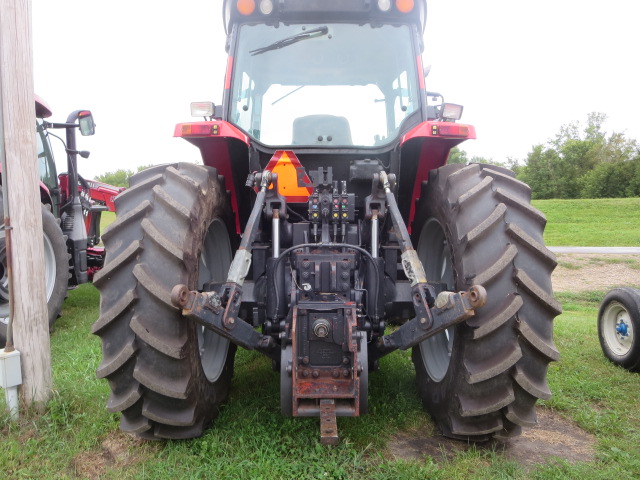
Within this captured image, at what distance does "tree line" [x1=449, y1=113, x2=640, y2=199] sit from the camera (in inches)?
1556

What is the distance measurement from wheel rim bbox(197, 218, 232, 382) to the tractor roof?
132 cm

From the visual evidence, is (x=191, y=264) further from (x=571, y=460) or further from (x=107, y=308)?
(x=571, y=460)

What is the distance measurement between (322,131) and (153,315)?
159cm

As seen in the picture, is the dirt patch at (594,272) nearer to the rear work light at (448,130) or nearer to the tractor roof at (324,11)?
the tractor roof at (324,11)

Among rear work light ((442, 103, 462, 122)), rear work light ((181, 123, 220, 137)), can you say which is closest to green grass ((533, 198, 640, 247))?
rear work light ((442, 103, 462, 122))

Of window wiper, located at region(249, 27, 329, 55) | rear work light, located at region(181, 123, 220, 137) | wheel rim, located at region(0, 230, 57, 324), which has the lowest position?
wheel rim, located at region(0, 230, 57, 324)

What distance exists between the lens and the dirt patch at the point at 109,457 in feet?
7.59

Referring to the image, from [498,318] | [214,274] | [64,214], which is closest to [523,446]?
[498,318]

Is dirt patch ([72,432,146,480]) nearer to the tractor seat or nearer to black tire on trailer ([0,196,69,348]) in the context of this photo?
the tractor seat

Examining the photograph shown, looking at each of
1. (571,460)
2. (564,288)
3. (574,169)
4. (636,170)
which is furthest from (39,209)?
(574,169)

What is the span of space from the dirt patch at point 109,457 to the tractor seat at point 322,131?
1.91 meters

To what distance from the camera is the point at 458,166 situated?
2.79 metres

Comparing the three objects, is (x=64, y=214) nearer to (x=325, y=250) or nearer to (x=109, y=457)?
(x=109, y=457)

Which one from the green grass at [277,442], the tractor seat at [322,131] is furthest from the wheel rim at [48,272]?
the tractor seat at [322,131]
